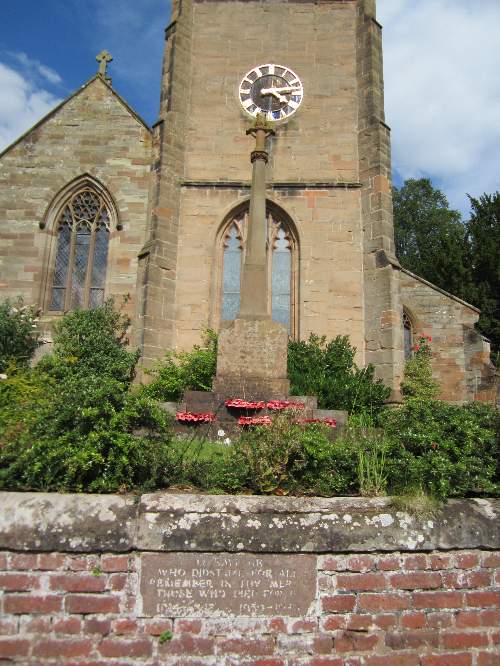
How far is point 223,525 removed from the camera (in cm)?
282

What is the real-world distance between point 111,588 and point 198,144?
1493 centimetres

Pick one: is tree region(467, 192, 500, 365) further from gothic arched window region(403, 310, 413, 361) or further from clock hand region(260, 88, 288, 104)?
clock hand region(260, 88, 288, 104)

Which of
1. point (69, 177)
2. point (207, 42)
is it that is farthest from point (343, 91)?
point (69, 177)

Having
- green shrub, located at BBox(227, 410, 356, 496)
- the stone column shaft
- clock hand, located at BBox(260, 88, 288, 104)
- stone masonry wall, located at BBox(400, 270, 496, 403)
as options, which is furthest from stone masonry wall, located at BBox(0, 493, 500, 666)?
clock hand, located at BBox(260, 88, 288, 104)

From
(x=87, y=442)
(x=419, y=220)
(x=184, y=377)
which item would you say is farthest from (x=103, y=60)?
(x=419, y=220)

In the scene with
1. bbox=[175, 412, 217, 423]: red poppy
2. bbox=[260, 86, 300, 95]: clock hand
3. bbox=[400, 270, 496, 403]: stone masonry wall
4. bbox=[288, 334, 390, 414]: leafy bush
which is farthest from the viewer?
bbox=[260, 86, 300, 95]: clock hand

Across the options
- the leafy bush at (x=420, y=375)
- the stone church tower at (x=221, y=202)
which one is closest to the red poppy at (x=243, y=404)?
the stone church tower at (x=221, y=202)

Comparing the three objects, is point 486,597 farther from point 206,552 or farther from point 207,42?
point 207,42

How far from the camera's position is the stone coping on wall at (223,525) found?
271cm

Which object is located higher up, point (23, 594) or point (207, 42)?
point (207, 42)

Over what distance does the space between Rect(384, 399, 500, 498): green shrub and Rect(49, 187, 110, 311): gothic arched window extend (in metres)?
12.5

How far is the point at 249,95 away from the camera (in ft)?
53.7

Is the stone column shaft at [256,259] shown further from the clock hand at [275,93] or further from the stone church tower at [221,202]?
the clock hand at [275,93]

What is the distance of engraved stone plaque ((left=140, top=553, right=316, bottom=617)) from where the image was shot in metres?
2.70
